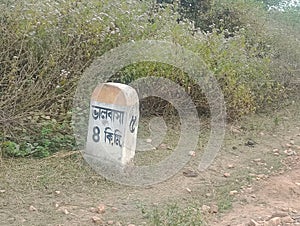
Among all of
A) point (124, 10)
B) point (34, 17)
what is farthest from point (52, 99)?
point (124, 10)

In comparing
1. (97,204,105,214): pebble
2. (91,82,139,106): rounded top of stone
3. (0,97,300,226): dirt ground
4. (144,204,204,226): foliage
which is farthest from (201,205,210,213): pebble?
(91,82,139,106): rounded top of stone

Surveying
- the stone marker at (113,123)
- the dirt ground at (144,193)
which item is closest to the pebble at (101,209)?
the dirt ground at (144,193)

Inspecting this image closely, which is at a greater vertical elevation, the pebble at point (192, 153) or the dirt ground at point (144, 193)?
the dirt ground at point (144, 193)

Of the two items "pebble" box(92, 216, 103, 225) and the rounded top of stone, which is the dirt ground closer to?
"pebble" box(92, 216, 103, 225)

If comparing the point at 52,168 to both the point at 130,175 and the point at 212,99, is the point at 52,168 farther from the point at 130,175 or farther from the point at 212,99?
the point at 212,99

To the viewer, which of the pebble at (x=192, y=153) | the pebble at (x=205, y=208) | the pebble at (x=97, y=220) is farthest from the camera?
the pebble at (x=192, y=153)

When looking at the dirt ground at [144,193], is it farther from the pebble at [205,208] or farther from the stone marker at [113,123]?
the stone marker at [113,123]

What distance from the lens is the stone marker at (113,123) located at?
4.10 meters

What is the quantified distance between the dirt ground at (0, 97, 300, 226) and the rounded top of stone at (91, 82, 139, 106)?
60 cm

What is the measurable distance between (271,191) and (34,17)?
8.90 feet

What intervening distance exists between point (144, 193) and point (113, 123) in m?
0.65

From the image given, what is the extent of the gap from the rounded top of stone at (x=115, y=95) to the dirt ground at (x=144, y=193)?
595 millimetres

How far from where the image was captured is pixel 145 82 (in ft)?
17.8

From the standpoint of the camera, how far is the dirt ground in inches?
136
